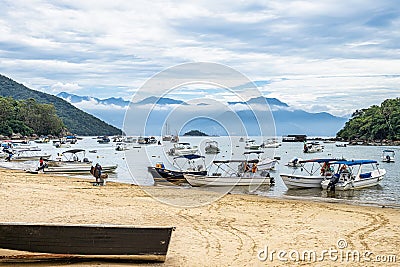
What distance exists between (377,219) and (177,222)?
7.03 meters

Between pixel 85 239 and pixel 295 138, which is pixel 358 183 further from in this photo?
pixel 295 138

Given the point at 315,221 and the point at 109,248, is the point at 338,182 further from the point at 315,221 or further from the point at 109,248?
the point at 109,248

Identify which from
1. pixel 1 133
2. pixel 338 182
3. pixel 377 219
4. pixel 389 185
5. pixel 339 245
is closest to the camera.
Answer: pixel 339 245

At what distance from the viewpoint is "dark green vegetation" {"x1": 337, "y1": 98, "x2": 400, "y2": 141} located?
128 metres

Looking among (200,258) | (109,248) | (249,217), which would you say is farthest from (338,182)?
(109,248)

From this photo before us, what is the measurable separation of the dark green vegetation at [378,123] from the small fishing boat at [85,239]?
128318 mm

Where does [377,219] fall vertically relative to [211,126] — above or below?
below

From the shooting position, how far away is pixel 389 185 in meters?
34.2

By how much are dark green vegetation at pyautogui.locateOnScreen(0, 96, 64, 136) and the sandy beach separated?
137 metres

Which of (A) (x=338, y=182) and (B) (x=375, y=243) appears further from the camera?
(A) (x=338, y=182)
